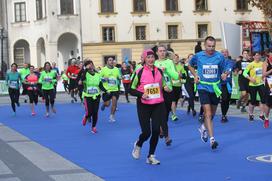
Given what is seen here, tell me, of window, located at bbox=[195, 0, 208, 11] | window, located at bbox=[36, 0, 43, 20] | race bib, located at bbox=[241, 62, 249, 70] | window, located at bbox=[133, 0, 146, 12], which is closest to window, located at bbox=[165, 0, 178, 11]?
window, located at bbox=[195, 0, 208, 11]

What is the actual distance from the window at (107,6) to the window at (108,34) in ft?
5.04

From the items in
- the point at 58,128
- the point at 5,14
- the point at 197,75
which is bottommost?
the point at 58,128

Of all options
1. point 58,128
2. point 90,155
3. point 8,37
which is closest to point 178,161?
point 90,155

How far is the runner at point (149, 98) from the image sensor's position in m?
10.1

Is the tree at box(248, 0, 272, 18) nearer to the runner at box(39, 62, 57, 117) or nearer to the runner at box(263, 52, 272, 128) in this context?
the runner at box(39, 62, 57, 117)

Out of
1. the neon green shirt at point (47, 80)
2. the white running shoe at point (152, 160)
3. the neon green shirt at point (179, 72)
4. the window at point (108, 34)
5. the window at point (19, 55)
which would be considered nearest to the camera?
the white running shoe at point (152, 160)

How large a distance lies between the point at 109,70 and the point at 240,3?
4127 centimetres

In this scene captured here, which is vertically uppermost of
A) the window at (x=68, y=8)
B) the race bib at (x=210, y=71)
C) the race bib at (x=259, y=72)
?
the window at (x=68, y=8)

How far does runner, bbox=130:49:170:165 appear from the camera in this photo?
33.2 feet

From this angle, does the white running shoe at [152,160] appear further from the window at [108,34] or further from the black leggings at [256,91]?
the window at [108,34]

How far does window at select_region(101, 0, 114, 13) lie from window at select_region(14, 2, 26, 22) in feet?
27.4

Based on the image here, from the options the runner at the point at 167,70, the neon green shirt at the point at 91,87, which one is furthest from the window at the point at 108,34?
the runner at the point at 167,70

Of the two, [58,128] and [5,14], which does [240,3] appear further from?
[58,128]

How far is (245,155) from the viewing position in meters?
10.8
